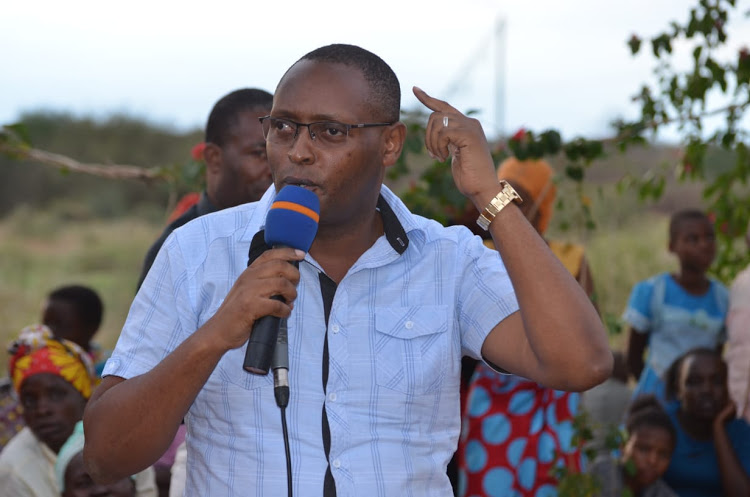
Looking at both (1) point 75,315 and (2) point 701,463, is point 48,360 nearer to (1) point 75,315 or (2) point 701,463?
(1) point 75,315

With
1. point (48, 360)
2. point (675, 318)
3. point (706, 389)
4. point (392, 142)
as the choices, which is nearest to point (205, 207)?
point (48, 360)

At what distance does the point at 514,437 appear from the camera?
178 inches

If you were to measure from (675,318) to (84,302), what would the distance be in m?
3.54

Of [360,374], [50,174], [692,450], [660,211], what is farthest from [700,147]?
[50,174]

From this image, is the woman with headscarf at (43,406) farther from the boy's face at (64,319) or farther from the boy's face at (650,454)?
the boy's face at (650,454)

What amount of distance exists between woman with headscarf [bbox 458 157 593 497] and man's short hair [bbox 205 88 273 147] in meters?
1.65

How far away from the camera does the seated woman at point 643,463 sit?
17.4 feet

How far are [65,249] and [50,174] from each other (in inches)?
360

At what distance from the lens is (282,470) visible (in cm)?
217

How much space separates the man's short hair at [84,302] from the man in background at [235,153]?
1697mm

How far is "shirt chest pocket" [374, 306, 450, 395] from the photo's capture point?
7.48ft

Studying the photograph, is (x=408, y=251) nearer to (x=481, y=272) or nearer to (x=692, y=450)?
(x=481, y=272)

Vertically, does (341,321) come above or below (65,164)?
below

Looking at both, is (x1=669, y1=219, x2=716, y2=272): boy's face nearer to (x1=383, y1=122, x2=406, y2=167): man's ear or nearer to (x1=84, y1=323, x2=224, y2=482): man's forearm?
(x1=383, y1=122, x2=406, y2=167): man's ear
